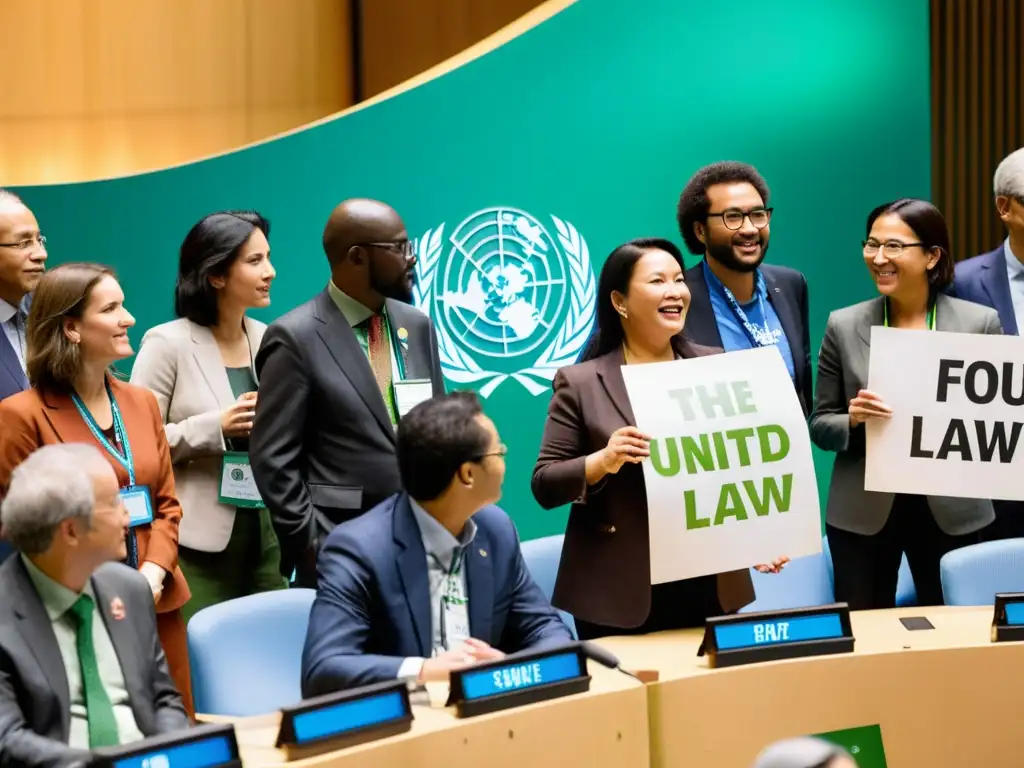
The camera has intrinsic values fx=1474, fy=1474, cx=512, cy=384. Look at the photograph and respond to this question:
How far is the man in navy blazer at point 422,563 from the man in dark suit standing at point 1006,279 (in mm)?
1674

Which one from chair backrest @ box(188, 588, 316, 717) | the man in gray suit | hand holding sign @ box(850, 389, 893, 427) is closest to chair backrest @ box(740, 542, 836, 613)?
hand holding sign @ box(850, 389, 893, 427)

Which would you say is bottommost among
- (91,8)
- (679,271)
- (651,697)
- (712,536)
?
(651,697)

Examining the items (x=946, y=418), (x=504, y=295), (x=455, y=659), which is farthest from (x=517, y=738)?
(x=504, y=295)

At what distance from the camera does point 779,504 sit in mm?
3246

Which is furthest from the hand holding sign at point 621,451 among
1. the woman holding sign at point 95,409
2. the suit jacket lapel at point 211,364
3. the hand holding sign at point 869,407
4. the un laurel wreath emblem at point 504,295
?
the un laurel wreath emblem at point 504,295

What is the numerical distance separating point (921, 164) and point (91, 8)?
3381mm

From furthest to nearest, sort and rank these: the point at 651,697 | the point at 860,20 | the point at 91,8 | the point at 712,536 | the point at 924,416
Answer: the point at 91,8 → the point at 860,20 → the point at 924,416 → the point at 712,536 → the point at 651,697

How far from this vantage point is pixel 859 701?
107 inches

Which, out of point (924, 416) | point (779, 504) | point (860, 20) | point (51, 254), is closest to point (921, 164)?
point (860, 20)

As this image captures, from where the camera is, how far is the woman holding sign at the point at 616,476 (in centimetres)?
319

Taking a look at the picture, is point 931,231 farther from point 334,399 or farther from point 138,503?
point 138,503

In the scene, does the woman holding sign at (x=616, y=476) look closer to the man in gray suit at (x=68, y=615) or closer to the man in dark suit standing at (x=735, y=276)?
the man in dark suit standing at (x=735, y=276)

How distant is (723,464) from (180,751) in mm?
1508

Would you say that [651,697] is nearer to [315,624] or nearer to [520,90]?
[315,624]
